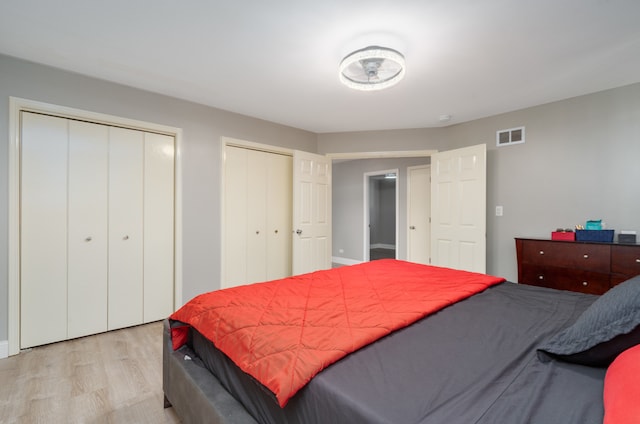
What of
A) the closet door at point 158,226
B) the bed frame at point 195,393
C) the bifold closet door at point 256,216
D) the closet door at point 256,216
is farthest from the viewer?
the closet door at point 256,216

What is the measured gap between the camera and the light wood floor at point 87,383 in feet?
5.36

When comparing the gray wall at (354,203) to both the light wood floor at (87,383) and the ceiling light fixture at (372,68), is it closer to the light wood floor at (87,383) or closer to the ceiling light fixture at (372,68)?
the ceiling light fixture at (372,68)

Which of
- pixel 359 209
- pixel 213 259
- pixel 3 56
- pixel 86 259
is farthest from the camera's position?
pixel 359 209

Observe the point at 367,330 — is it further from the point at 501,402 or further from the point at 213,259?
the point at 213,259

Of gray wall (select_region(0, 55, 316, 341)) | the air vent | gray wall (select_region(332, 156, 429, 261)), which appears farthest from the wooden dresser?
gray wall (select_region(0, 55, 316, 341))

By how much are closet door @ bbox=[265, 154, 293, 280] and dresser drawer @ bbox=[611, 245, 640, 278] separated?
3388 mm

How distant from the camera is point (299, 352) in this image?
996 millimetres

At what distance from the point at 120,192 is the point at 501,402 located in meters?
3.20

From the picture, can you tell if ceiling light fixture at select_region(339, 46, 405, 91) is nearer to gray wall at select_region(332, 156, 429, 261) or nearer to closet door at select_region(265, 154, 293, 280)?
closet door at select_region(265, 154, 293, 280)

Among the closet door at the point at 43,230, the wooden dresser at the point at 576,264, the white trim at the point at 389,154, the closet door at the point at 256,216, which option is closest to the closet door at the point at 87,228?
the closet door at the point at 43,230

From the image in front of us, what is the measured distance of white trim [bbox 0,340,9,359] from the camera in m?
2.23

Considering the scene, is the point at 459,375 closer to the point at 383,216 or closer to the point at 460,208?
the point at 460,208

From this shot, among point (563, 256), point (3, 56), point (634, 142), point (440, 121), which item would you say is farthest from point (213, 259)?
point (634, 142)

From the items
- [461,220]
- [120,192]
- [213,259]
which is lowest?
[213,259]
